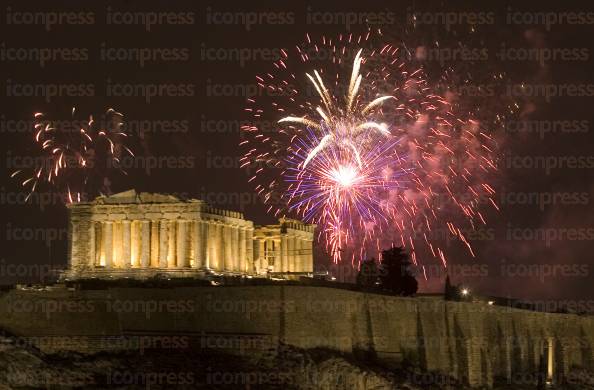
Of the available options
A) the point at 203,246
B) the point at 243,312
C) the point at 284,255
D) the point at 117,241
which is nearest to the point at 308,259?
the point at 284,255

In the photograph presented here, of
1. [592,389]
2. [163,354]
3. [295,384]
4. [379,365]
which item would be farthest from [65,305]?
[592,389]

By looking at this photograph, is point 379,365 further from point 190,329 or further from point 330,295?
point 190,329

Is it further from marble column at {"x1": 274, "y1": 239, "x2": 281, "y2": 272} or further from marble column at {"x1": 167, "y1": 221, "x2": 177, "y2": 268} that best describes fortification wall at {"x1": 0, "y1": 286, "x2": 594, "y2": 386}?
marble column at {"x1": 274, "y1": 239, "x2": 281, "y2": 272}

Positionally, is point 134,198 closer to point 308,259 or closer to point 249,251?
point 249,251

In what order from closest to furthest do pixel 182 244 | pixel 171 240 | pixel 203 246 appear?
pixel 182 244 < pixel 203 246 < pixel 171 240

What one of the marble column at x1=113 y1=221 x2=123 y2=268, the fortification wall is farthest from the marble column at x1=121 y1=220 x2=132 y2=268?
the fortification wall

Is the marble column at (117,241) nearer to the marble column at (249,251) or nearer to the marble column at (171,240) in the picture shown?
the marble column at (171,240)
